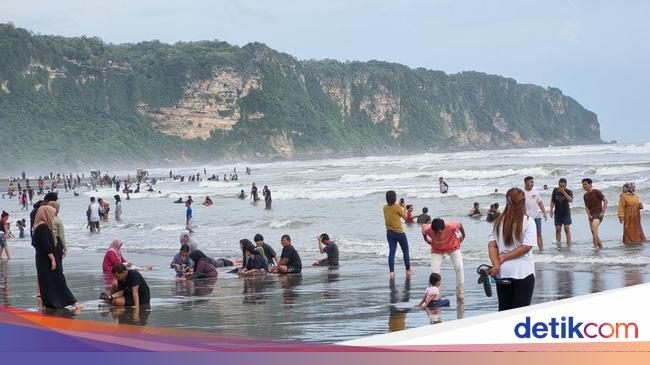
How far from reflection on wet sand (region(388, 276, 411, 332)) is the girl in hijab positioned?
3.58 meters

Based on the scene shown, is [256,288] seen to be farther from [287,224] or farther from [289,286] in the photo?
[287,224]

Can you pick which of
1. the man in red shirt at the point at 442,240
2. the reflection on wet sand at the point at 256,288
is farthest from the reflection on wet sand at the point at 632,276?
the reflection on wet sand at the point at 256,288

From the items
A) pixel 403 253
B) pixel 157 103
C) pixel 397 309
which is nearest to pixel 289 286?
pixel 403 253

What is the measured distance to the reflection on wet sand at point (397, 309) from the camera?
425 inches

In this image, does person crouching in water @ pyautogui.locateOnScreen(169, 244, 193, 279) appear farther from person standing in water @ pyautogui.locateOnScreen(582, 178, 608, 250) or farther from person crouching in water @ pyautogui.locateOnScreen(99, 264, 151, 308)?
person standing in water @ pyautogui.locateOnScreen(582, 178, 608, 250)

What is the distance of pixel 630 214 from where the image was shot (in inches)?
757

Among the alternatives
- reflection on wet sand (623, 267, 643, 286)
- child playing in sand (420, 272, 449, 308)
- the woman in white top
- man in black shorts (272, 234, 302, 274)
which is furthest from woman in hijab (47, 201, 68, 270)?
reflection on wet sand (623, 267, 643, 286)

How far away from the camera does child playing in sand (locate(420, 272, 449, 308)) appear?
12000mm

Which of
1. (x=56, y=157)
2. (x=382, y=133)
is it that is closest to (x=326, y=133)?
(x=382, y=133)

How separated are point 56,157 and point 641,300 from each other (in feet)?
396

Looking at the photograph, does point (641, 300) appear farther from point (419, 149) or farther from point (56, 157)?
point (419, 149)

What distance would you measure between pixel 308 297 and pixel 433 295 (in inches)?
93.4

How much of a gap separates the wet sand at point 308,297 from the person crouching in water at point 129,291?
21cm

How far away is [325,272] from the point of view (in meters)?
17.4
